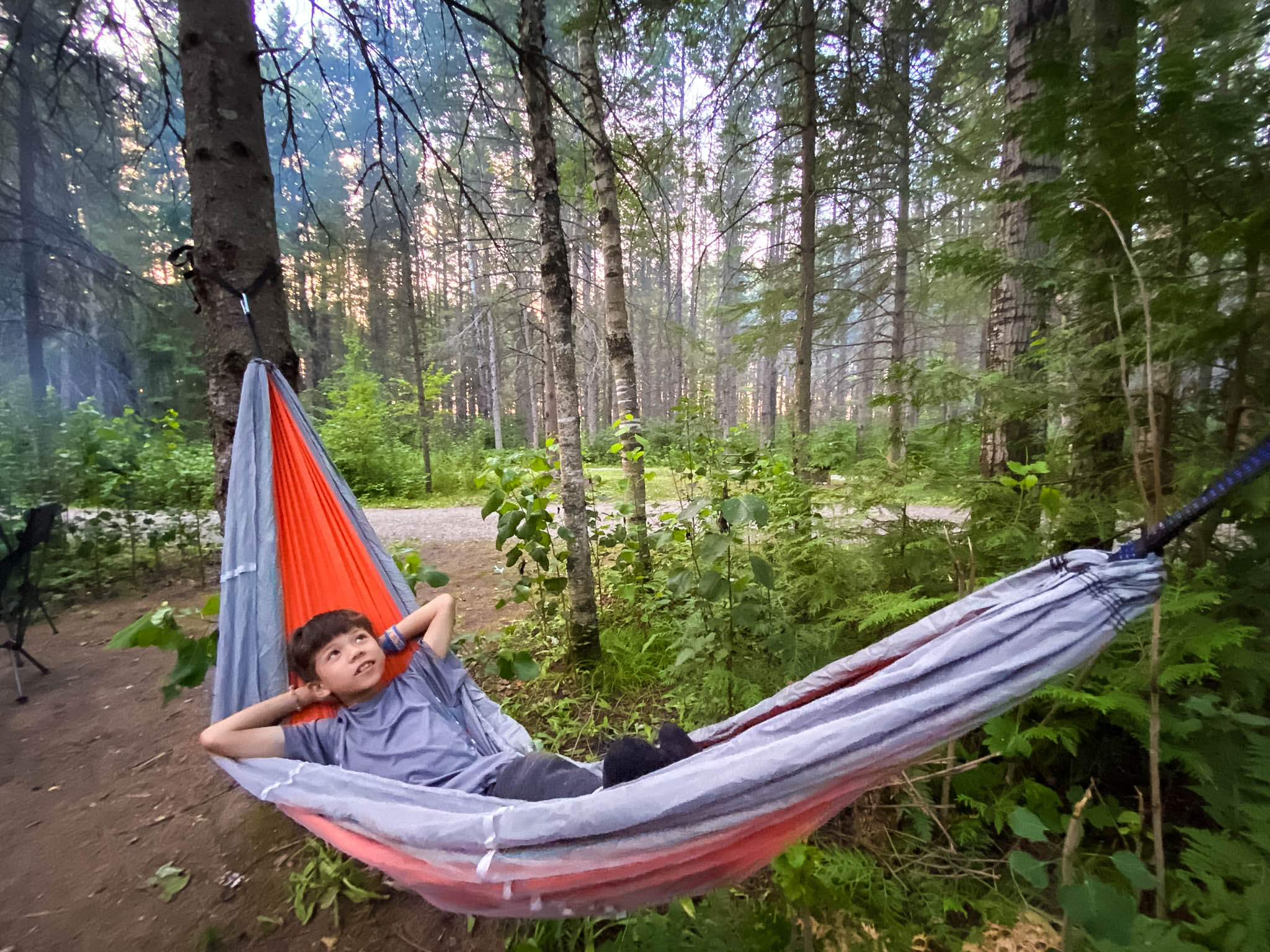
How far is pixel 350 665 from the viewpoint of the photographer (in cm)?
138

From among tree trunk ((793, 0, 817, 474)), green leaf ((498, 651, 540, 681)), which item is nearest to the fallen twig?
green leaf ((498, 651, 540, 681))

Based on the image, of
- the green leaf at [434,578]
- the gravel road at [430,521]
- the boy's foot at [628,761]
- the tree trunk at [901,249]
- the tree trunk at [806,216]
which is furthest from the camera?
the gravel road at [430,521]

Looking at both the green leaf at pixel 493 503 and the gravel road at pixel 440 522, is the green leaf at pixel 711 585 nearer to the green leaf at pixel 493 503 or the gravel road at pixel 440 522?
the green leaf at pixel 493 503

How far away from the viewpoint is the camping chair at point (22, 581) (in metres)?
2.41

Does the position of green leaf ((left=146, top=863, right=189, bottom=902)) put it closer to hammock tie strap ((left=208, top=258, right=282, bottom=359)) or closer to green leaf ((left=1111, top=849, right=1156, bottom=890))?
hammock tie strap ((left=208, top=258, right=282, bottom=359))

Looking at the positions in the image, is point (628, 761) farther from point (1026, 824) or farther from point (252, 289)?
point (252, 289)

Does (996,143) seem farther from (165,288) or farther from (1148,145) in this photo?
(165,288)

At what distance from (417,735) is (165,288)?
6.75 meters

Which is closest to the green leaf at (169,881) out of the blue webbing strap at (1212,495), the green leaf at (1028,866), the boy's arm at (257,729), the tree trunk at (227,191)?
the boy's arm at (257,729)

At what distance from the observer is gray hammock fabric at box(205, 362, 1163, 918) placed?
2.71 ft

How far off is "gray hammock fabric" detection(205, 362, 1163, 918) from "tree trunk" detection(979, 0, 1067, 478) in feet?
3.82

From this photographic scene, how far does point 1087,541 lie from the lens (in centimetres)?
137

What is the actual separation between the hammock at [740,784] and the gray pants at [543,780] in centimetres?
16

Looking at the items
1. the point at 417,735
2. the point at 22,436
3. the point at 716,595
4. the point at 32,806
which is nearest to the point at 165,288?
the point at 22,436
